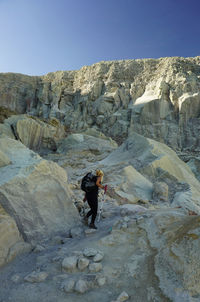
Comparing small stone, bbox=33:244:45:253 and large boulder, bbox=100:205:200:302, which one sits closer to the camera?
large boulder, bbox=100:205:200:302

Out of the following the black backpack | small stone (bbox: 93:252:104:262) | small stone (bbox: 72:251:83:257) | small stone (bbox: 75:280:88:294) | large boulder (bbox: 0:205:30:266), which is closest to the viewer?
small stone (bbox: 75:280:88:294)

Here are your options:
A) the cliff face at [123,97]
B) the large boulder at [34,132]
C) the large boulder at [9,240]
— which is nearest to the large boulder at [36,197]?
the large boulder at [9,240]

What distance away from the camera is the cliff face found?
28.3m

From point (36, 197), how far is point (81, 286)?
1.84 m

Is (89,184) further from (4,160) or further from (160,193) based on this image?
(160,193)

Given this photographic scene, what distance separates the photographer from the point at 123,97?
1332 inches

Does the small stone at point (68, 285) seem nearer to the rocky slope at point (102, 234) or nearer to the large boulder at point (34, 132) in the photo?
the rocky slope at point (102, 234)

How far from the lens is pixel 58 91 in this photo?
3978 centimetres

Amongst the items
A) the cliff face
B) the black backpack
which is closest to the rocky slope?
the black backpack

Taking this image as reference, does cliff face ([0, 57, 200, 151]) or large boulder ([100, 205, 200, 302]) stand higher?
cliff face ([0, 57, 200, 151])

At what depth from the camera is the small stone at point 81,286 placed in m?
1.94

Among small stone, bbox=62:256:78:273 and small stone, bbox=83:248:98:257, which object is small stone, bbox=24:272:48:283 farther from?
small stone, bbox=83:248:98:257

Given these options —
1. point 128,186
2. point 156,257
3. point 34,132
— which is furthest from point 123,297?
point 34,132

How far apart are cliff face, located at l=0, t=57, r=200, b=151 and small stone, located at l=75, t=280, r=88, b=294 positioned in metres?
27.2
